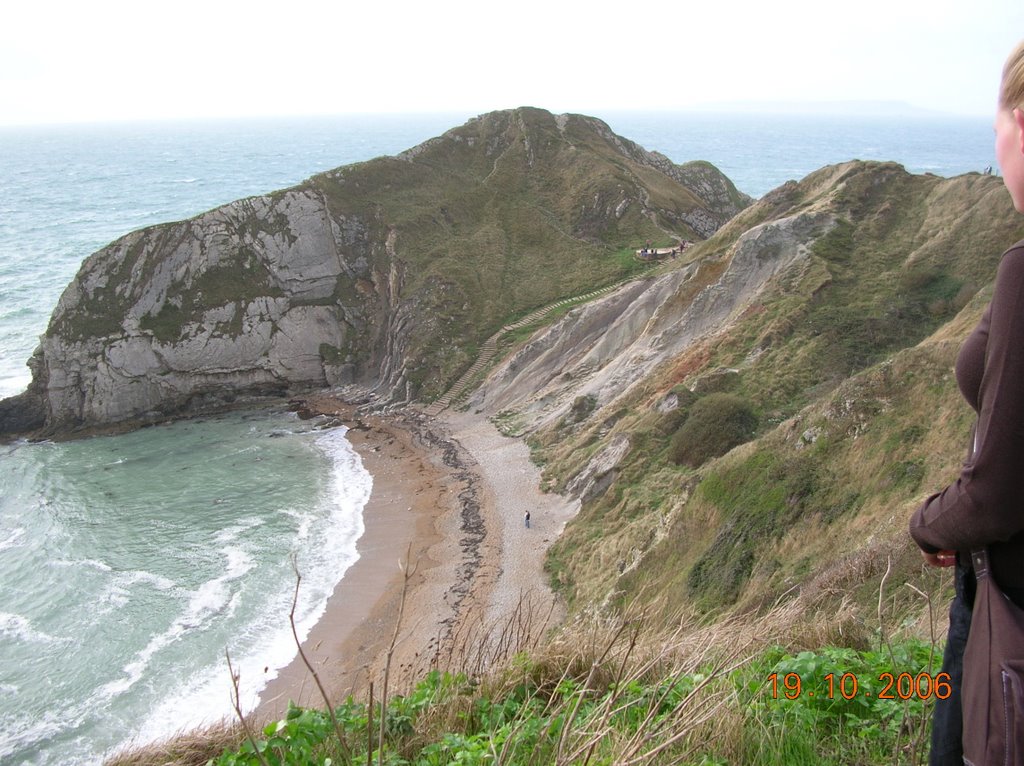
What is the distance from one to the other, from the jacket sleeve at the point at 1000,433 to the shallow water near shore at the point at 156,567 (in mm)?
18237

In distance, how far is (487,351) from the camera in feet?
170

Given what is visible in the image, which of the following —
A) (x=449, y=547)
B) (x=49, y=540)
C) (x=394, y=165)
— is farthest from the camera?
(x=394, y=165)

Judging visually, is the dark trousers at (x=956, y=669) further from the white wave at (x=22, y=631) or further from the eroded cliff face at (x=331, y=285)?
the eroded cliff face at (x=331, y=285)

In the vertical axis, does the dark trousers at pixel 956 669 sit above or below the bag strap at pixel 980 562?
below

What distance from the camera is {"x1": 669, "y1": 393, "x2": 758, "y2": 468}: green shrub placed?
92.1ft

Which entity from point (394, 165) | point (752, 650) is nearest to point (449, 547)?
point (752, 650)

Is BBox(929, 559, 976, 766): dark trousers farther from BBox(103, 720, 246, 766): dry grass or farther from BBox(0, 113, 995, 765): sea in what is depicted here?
BBox(0, 113, 995, 765): sea

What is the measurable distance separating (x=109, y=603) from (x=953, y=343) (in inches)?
1275

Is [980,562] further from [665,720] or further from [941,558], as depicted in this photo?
[665,720]

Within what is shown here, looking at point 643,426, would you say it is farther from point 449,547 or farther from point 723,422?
point 449,547

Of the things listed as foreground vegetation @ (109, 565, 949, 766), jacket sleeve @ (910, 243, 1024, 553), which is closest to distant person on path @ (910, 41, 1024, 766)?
jacket sleeve @ (910, 243, 1024, 553)

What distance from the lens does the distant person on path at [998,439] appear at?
8.06 ft

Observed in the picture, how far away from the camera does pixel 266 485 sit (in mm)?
39531

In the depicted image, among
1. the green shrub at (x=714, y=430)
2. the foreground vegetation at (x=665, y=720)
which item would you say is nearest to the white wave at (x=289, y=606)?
the foreground vegetation at (x=665, y=720)
